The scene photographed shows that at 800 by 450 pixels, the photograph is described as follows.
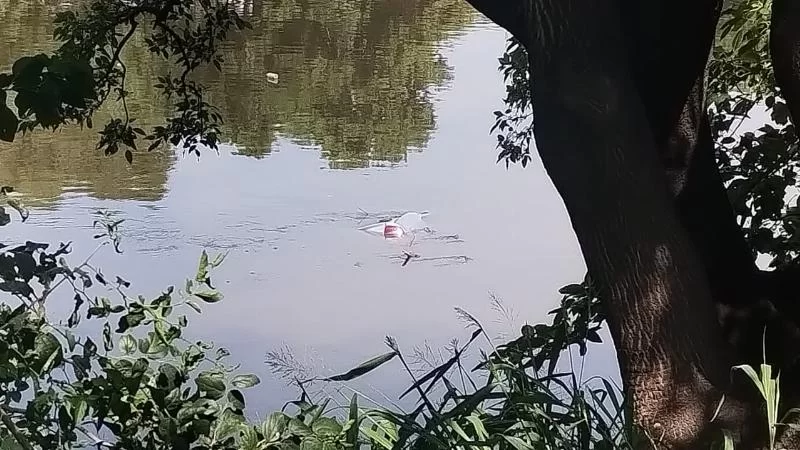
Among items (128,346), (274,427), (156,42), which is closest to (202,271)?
(128,346)

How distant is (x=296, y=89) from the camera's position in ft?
13.5

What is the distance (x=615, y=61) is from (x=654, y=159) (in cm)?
13

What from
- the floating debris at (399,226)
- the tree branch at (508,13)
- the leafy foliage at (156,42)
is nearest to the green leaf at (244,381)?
the leafy foliage at (156,42)

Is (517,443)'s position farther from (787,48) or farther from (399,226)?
(399,226)

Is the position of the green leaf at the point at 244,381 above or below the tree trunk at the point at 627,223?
below

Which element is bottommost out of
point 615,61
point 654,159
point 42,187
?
point 42,187

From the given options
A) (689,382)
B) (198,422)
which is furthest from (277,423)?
(689,382)

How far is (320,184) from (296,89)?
72 centimetres

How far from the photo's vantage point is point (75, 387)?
1027mm

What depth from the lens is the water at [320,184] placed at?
8.91ft

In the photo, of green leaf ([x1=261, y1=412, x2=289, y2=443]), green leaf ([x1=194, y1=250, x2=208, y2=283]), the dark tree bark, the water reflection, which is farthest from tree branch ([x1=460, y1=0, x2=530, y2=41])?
the water reflection

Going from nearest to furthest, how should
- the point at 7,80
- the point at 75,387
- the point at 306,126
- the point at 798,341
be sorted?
1. the point at 7,80
2. the point at 75,387
3. the point at 798,341
4. the point at 306,126

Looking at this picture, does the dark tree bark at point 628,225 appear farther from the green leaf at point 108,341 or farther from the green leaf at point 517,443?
the green leaf at point 108,341

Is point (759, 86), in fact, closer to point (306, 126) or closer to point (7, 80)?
point (7, 80)
